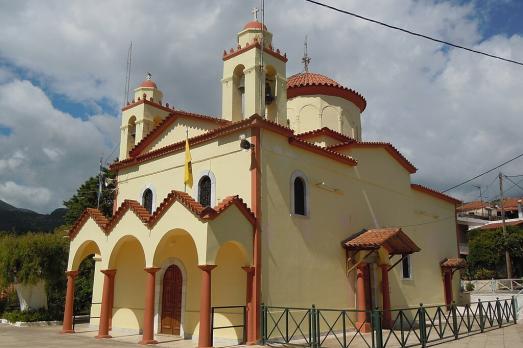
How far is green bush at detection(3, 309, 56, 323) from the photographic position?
67.2 ft

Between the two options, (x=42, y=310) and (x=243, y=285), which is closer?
(x=243, y=285)

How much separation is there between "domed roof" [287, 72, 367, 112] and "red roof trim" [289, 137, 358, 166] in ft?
15.4

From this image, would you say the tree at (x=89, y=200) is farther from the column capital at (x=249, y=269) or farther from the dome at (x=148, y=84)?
the column capital at (x=249, y=269)

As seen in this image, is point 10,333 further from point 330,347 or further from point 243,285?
point 330,347

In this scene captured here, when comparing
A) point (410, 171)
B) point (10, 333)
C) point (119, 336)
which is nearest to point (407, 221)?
point (410, 171)

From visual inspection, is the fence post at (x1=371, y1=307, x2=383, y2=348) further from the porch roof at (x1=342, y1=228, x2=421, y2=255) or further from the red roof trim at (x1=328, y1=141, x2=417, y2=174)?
the red roof trim at (x1=328, y1=141, x2=417, y2=174)

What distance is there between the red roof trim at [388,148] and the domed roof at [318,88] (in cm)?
338

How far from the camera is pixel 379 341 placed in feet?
38.4

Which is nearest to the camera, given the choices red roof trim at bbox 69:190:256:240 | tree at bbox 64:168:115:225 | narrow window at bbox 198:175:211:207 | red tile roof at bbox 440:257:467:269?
red roof trim at bbox 69:190:256:240

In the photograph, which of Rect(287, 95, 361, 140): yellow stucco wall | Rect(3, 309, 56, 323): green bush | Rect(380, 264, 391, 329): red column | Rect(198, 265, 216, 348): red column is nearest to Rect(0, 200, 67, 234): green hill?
Rect(3, 309, 56, 323): green bush

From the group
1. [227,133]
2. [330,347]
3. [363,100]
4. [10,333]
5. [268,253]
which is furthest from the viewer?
[363,100]

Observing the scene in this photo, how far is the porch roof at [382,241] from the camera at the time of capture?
16.4m

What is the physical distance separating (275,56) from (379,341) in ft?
30.9

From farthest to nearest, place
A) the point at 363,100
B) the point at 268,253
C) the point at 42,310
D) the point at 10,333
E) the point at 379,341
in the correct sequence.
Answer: the point at 363,100 < the point at 42,310 < the point at 10,333 < the point at 268,253 < the point at 379,341
